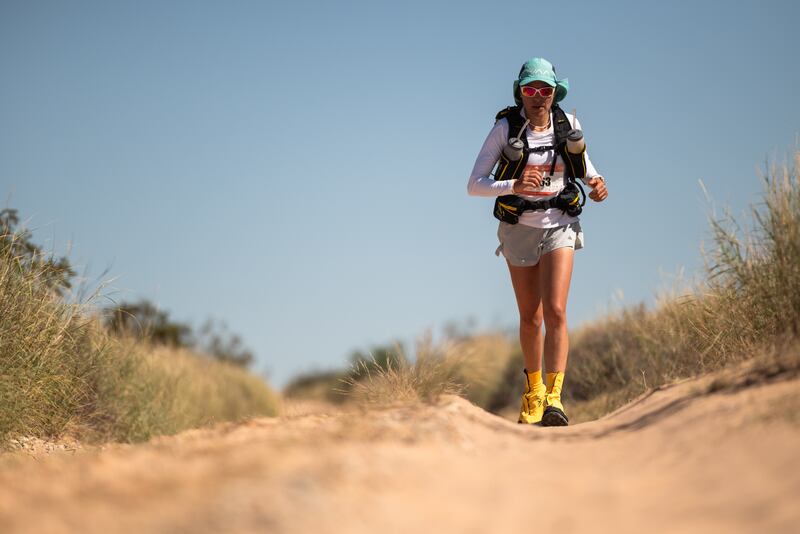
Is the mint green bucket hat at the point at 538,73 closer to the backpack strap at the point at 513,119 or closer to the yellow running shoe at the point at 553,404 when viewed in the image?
the backpack strap at the point at 513,119

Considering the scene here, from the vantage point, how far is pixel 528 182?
5.93m

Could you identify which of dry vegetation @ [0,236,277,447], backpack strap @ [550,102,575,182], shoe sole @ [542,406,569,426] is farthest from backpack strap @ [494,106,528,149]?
dry vegetation @ [0,236,277,447]

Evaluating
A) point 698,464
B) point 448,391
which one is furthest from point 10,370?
point 698,464

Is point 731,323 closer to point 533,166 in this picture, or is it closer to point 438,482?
point 533,166

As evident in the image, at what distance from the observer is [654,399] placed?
17.2 ft

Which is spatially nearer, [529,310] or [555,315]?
[555,315]

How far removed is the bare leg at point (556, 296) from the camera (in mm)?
6055

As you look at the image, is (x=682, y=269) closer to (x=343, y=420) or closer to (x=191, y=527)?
(x=343, y=420)

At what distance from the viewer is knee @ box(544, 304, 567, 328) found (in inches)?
239

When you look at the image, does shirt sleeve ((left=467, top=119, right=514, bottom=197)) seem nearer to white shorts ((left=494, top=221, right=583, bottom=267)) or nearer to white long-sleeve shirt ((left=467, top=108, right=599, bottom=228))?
white long-sleeve shirt ((left=467, top=108, right=599, bottom=228))

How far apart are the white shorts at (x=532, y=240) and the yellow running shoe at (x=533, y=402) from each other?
82 cm

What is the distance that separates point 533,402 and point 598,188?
5.05 ft

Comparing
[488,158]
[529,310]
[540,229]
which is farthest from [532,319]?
[488,158]

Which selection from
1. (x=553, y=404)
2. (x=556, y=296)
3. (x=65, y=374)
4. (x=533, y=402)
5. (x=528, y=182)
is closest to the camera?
(x=528, y=182)
